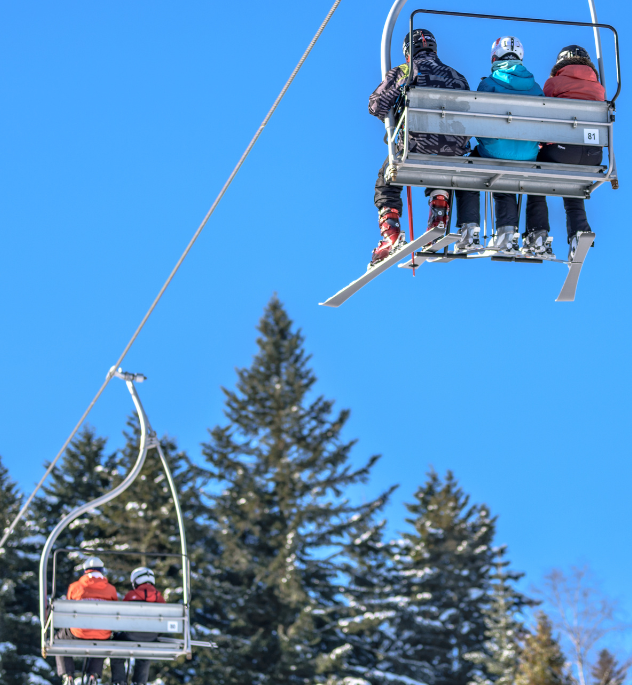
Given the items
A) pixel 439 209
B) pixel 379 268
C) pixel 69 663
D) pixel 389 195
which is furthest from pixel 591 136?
pixel 69 663

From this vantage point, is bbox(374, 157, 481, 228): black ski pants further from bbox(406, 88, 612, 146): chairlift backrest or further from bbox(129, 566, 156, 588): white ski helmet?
bbox(129, 566, 156, 588): white ski helmet

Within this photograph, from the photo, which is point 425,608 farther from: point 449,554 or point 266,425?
point 266,425

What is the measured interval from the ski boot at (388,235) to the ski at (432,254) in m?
0.18

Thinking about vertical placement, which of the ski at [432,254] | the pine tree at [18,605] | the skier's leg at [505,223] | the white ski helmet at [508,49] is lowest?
the ski at [432,254]

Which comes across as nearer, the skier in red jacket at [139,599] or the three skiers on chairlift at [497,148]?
the three skiers on chairlift at [497,148]

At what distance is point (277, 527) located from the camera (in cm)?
3112

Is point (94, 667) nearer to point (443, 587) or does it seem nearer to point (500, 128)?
point (500, 128)

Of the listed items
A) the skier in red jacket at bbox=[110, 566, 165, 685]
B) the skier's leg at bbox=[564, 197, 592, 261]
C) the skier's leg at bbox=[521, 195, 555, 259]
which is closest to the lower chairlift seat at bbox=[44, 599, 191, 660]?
the skier in red jacket at bbox=[110, 566, 165, 685]

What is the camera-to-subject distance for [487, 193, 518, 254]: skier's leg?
26.2 feet

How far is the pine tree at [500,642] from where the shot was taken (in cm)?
3281

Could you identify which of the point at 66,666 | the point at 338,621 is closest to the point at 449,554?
the point at 338,621

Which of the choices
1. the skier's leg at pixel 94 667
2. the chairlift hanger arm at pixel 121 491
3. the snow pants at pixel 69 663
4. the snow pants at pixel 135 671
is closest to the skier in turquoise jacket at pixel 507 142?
the chairlift hanger arm at pixel 121 491

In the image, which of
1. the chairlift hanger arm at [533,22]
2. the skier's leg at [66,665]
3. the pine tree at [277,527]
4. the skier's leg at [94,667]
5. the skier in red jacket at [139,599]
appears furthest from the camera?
the pine tree at [277,527]

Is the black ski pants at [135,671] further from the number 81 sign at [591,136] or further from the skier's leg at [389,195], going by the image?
the number 81 sign at [591,136]
